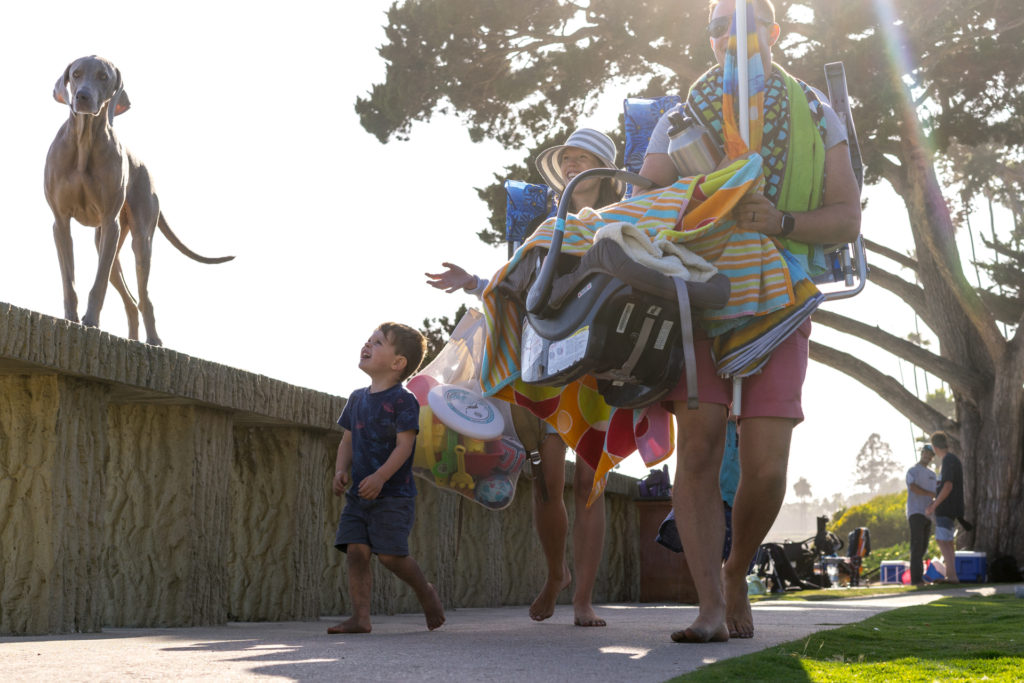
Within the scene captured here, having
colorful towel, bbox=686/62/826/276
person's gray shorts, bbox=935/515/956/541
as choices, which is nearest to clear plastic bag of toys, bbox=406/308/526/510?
colorful towel, bbox=686/62/826/276

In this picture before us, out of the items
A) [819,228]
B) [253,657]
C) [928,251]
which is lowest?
[253,657]

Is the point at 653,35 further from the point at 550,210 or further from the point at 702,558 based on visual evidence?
the point at 702,558

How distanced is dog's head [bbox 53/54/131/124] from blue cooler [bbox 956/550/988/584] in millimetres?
11894

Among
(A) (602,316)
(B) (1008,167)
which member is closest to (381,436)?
(A) (602,316)

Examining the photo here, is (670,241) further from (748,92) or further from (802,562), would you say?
(802,562)

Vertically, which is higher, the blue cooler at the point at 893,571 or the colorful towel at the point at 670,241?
the colorful towel at the point at 670,241

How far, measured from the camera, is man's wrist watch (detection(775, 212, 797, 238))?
358 centimetres

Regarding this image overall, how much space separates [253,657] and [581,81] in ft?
47.0

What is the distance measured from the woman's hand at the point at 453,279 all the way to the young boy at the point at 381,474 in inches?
12.1

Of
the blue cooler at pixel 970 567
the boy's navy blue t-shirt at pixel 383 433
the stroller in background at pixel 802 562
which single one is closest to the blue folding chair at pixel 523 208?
the boy's navy blue t-shirt at pixel 383 433

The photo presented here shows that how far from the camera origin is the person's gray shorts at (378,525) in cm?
405

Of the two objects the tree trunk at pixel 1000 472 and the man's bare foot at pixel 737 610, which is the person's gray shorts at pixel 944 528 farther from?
the man's bare foot at pixel 737 610

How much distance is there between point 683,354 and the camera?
3.22m

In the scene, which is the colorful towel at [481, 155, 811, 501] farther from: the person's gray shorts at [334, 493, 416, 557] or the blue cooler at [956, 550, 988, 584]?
the blue cooler at [956, 550, 988, 584]
